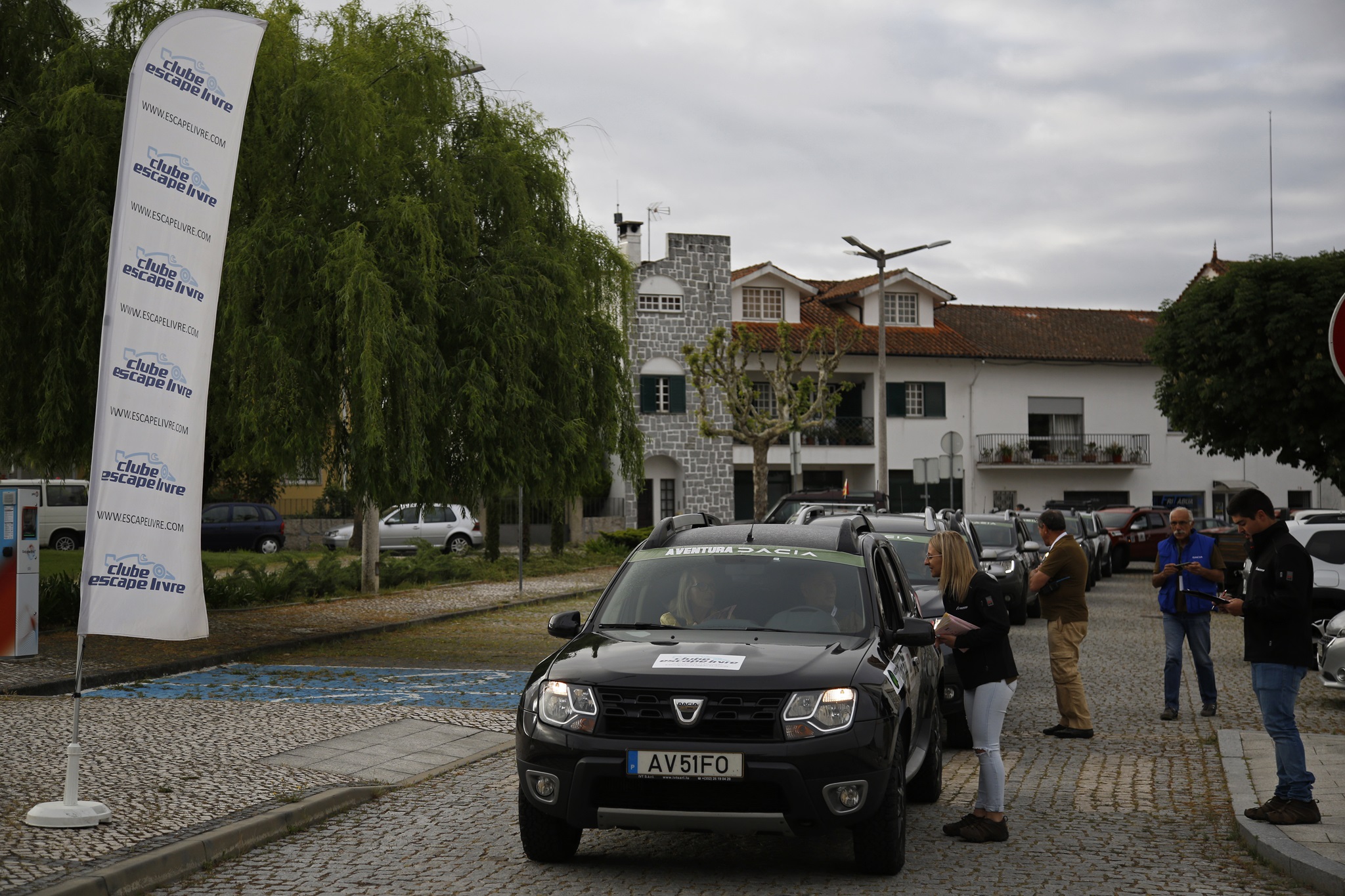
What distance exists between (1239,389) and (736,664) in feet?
106

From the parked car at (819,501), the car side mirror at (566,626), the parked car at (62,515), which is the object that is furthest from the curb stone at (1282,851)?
the parked car at (62,515)

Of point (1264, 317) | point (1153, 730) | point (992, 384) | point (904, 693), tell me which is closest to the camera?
point (904, 693)

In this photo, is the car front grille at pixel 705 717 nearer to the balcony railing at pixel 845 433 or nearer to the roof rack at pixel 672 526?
Result: the roof rack at pixel 672 526

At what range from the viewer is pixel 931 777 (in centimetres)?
825

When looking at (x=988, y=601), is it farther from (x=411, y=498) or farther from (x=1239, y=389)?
(x=1239, y=389)

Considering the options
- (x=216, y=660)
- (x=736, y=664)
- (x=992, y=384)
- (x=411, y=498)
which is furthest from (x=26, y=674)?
(x=992, y=384)

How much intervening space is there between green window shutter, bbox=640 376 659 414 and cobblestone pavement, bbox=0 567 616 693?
66.2ft

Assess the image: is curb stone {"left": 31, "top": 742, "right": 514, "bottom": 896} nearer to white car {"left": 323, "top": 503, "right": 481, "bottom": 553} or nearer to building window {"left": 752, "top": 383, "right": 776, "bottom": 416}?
white car {"left": 323, "top": 503, "right": 481, "bottom": 553}

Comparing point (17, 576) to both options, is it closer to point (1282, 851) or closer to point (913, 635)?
point (913, 635)

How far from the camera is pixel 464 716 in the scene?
1154 centimetres

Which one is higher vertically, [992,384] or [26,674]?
[992,384]

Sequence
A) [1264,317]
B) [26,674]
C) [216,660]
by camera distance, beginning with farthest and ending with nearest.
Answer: [1264,317]
[216,660]
[26,674]

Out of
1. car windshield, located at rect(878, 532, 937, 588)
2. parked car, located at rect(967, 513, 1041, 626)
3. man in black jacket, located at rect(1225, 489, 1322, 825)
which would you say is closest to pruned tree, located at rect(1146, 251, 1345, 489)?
parked car, located at rect(967, 513, 1041, 626)

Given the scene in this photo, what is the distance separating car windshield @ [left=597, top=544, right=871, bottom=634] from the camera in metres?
7.30
